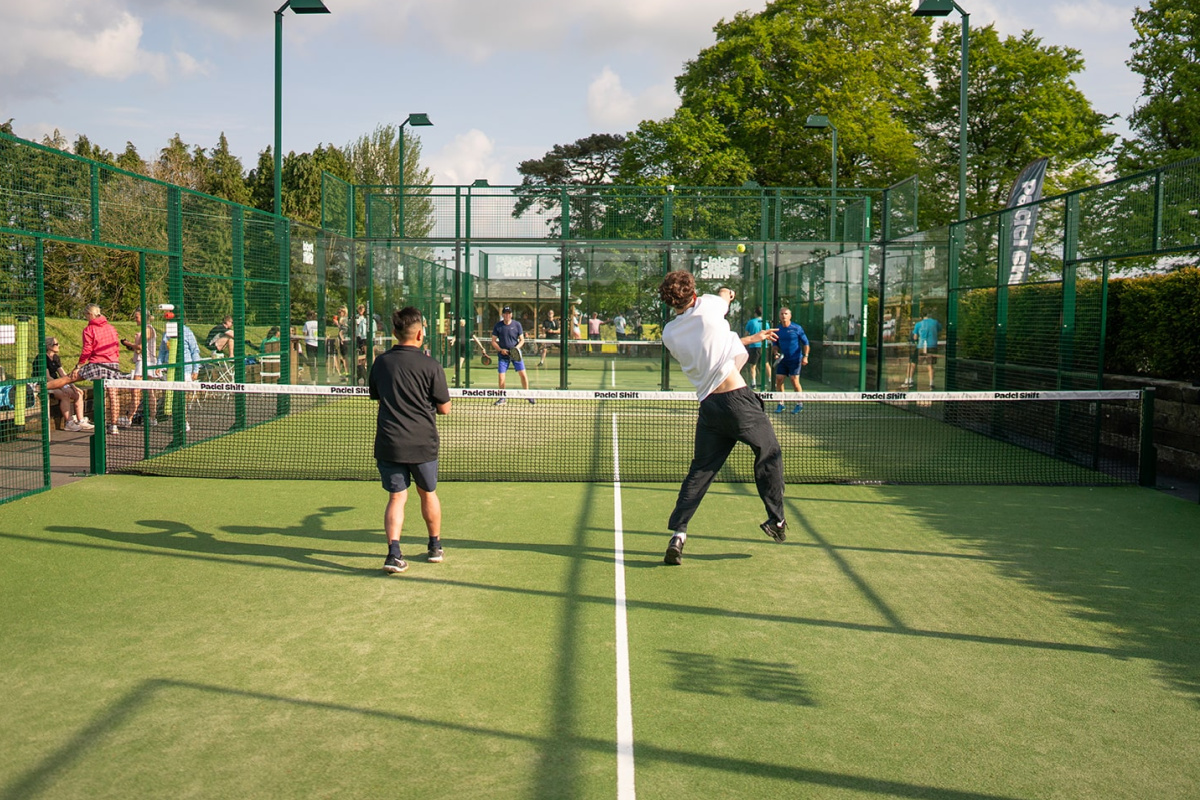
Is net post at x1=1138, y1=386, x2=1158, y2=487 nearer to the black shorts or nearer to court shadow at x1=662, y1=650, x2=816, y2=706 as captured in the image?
court shadow at x1=662, y1=650, x2=816, y2=706

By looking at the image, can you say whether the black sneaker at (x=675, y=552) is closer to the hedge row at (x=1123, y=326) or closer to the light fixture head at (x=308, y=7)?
the hedge row at (x=1123, y=326)

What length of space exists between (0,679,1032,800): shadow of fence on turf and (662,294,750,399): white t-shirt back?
3079 millimetres

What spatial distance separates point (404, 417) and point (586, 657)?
6.87 feet

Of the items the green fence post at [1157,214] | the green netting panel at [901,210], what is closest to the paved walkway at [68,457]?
the green fence post at [1157,214]

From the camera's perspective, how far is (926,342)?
1711 centimetres

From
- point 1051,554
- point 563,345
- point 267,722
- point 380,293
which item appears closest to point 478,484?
point 1051,554

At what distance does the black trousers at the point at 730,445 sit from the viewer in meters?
6.51

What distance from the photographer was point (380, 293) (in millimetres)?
21844

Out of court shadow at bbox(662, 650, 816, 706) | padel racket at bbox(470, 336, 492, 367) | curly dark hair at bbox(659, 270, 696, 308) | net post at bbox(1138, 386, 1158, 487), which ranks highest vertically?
curly dark hair at bbox(659, 270, 696, 308)

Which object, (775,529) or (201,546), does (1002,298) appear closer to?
(775,529)

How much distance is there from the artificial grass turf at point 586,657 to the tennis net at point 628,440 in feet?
6.51

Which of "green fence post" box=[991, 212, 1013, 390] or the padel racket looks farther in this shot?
the padel racket

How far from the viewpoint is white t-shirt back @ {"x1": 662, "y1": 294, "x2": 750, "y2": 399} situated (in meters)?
6.46

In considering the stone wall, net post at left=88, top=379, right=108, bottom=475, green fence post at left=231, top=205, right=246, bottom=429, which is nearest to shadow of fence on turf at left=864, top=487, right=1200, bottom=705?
the stone wall
